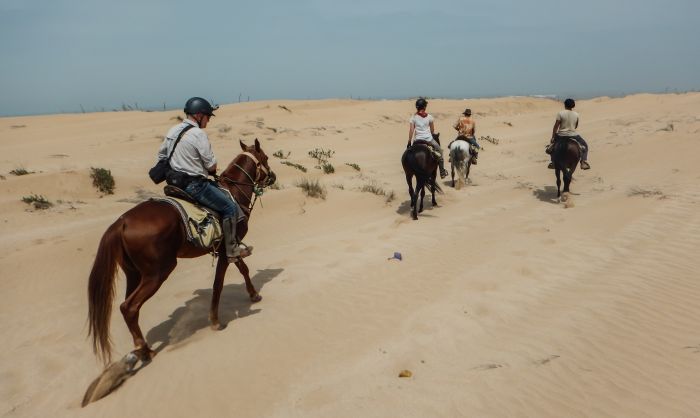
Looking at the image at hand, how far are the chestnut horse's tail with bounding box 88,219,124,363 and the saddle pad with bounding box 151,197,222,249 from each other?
2.34 feet

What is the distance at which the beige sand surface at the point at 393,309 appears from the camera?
4.19 meters

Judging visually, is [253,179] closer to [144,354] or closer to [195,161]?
[195,161]

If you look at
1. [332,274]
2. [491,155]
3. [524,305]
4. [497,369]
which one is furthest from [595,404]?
[491,155]

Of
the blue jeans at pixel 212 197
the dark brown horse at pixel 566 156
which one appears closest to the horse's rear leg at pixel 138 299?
the blue jeans at pixel 212 197

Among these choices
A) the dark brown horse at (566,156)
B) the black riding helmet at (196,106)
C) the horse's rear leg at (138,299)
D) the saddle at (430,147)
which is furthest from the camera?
the dark brown horse at (566,156)

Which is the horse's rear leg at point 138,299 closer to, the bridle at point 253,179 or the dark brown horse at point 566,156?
the bridle at point 253,179

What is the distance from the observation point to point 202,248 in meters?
5.36

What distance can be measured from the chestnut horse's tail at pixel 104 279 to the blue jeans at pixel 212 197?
102cm

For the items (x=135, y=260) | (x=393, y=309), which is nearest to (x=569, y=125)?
(x=393, y=309)

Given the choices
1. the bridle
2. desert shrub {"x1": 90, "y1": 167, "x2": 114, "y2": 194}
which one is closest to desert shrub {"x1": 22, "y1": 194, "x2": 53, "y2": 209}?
desert shrub {"x1": 90, "y1": 167, "x2": 114, "y2": 194}

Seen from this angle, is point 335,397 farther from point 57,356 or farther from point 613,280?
point 613,280

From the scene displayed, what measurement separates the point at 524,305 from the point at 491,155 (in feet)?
54.7

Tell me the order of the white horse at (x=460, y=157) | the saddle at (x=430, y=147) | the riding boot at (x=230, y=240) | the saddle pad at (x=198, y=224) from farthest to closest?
the white horse at (x=460, y=157) < the saddle at (x=430, y=147) < the riding boot at (x=230, y=240) < the saddle pad at (x=198, y=224)

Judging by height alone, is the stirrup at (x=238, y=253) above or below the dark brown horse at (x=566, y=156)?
below
